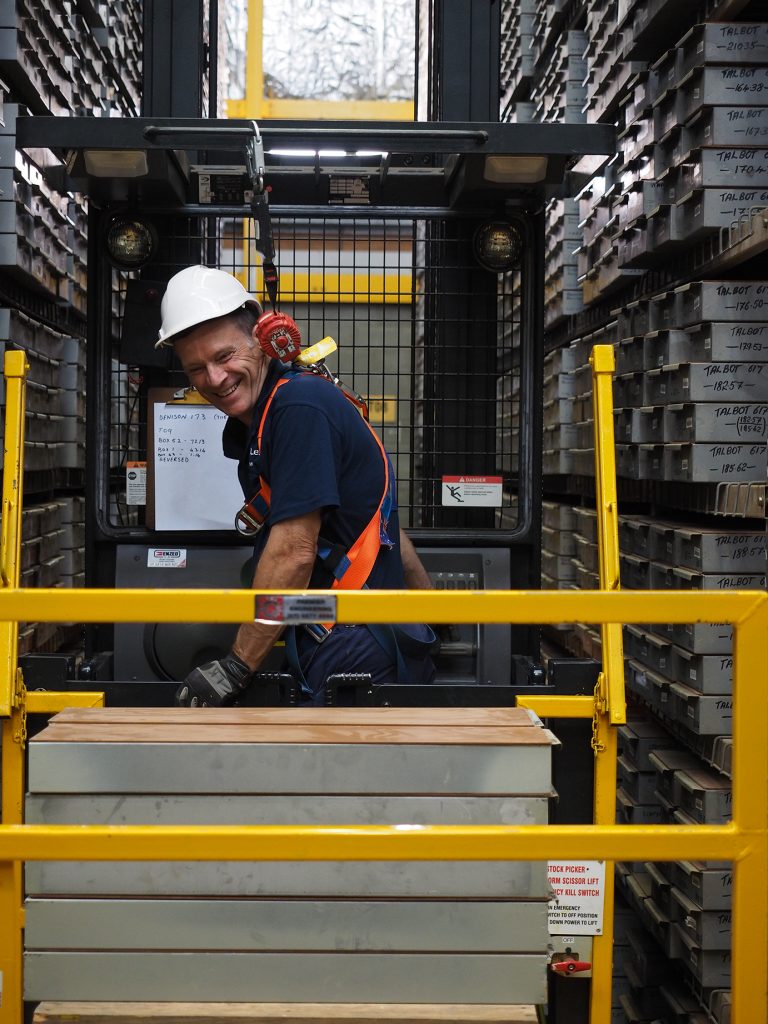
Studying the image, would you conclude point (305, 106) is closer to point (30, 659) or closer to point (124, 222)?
point (124, 222)

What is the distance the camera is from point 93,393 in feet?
11.2

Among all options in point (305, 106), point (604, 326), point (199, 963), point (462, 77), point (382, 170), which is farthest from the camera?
point (305, 106)

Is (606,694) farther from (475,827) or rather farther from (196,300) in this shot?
(196,300)

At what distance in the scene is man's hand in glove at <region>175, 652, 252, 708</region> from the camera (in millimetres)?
2754

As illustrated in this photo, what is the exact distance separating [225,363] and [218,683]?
807mm

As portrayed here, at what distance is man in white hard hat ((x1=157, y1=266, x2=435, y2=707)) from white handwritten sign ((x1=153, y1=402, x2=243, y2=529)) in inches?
13.0

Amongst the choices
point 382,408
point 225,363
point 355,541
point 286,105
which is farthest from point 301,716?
point 286,105

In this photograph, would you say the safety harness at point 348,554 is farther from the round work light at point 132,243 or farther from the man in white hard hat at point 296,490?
the round work light at point 132,243

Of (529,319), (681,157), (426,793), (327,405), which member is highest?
(681,157)

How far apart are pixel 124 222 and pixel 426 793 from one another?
2.06m

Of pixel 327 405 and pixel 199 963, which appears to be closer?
pixel 199 963

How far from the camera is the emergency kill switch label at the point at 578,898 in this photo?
2.64 metres

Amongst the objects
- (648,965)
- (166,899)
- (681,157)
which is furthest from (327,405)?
(648,965)

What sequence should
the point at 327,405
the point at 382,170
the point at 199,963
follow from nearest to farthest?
the point at 199,963
the point at 327,405
the point at 382,170
